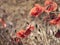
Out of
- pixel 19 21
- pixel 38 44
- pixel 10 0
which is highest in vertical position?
pixel 10 0

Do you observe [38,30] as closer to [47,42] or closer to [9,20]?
[47,42]

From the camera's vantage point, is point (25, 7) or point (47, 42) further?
point (25, 7)

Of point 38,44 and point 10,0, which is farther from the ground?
point 10,0

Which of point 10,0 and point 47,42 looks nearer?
point 47,42

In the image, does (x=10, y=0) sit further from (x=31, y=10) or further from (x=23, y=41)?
(x=23, y=41)

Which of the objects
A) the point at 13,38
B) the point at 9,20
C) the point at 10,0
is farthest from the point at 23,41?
the point at 10,0

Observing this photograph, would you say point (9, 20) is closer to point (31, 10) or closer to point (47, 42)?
point (31, 10)

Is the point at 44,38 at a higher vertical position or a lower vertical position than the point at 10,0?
lower

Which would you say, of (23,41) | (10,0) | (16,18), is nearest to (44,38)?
(23,41)
